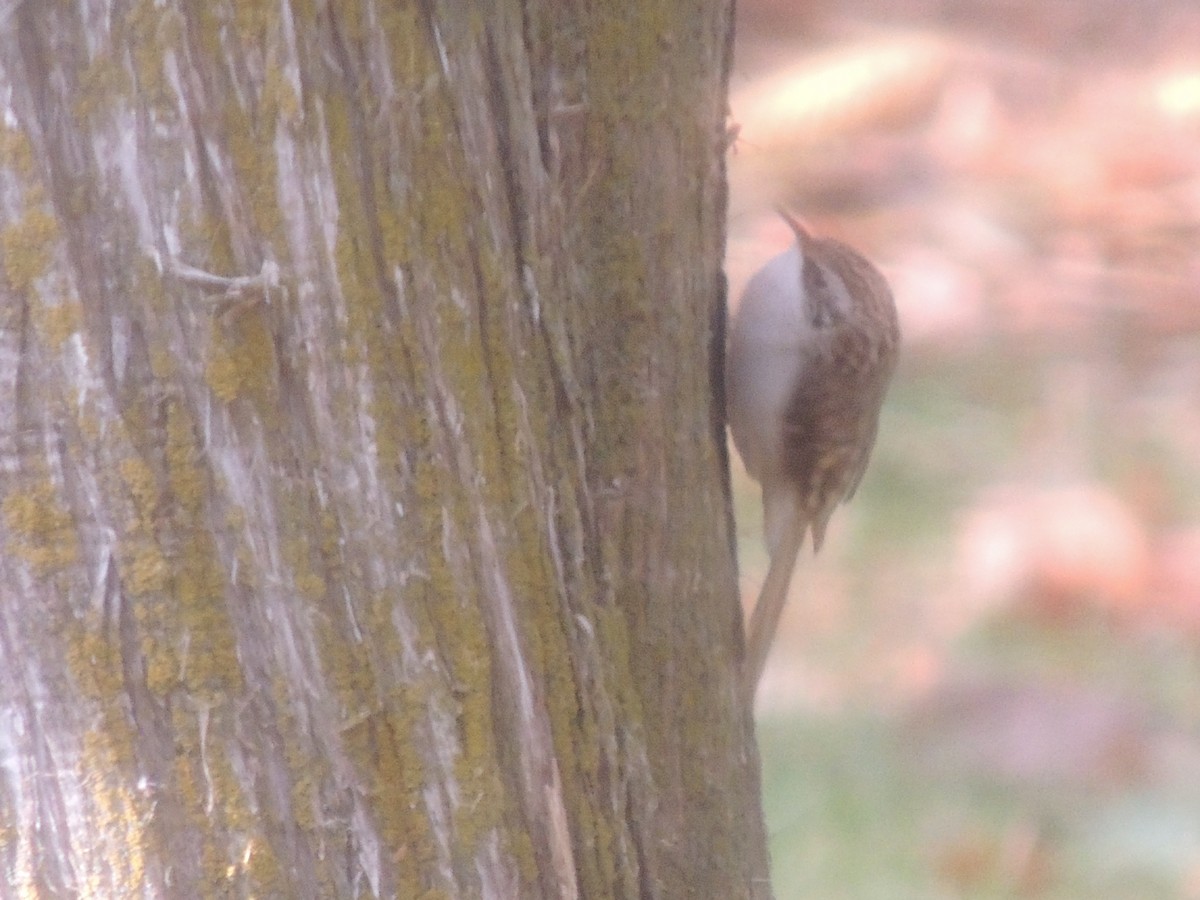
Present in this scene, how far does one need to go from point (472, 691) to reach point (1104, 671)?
264cm

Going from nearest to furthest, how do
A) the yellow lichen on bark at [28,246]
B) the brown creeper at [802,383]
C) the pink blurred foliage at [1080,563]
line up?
the yellow lichen on bark at [28,246], the brown creeper at [802,383], the pink blurred foliage at [1080,563]

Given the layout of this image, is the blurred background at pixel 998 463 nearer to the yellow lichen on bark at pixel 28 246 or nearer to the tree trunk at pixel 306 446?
the tree trunk at pixel 306 446

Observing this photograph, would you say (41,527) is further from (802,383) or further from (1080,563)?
(1080,563)

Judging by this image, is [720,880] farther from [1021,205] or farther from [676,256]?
[1021,205]

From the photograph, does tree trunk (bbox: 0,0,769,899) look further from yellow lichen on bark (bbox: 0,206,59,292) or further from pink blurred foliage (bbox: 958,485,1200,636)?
pink blurred foliage (bbox: 958,485,1200,636)

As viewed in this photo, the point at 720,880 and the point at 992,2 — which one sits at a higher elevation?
the point at 992,2

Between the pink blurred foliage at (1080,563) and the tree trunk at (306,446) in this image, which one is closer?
the tree trunk at (306,446)

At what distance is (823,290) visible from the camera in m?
1.50

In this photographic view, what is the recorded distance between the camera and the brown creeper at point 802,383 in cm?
140

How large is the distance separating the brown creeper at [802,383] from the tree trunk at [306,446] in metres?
0.30

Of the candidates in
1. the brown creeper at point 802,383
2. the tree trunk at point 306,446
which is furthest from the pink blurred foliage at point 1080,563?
the tree trunk at point 306,446

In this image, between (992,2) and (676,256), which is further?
(992,2)

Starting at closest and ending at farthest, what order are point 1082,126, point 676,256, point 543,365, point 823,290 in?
point 543,365
point 676,256
point 823,290
point 1082,126

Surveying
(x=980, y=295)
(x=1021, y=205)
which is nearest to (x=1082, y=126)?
(x=1021, y=205)
